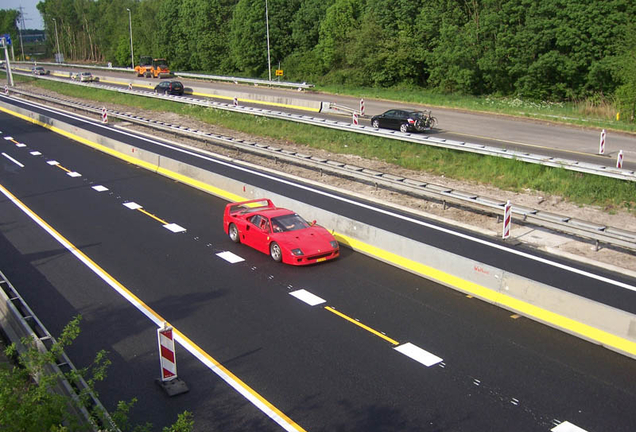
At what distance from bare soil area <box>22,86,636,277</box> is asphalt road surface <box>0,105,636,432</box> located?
5236 mm

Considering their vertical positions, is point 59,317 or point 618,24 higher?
point 618,24

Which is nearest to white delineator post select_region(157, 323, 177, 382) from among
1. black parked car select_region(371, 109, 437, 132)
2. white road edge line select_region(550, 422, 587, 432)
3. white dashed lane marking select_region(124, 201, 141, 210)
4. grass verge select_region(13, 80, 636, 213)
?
white road edge line select_region(550, 422, 587, 432)

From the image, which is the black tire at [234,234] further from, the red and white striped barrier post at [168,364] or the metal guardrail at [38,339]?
the red and white striped barrier post at [168,364]

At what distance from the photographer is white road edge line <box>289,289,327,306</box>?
45.0ft

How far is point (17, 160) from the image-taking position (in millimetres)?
31453

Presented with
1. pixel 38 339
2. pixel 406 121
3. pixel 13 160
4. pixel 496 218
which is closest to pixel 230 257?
pixel 38 339

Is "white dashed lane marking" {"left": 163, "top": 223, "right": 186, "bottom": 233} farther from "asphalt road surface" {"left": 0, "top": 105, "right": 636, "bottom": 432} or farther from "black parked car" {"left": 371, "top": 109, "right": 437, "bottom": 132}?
"black parked car" {"left": 371, "top": 109, "right": 437, "bottom": 132}

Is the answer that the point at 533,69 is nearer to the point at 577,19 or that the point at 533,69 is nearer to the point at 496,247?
the point at 577,19

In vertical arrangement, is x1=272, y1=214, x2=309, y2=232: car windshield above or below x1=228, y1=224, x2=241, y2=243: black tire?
above

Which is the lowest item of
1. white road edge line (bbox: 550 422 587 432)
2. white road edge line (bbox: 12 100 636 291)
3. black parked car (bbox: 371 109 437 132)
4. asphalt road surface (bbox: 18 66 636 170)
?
white road edge line (bbox: 550 422 587 432)

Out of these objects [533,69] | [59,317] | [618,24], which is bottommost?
[59,317]

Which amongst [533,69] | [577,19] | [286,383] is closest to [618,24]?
[577,19]

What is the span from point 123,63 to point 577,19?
94.5 metres

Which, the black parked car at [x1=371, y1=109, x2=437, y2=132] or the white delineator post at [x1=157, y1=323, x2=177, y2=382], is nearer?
the white delineator post at [x1=157, y1=323, x2=177, y2=382]
